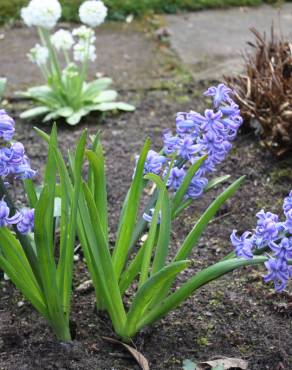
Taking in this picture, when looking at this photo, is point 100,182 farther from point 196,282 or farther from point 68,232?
point 196,282

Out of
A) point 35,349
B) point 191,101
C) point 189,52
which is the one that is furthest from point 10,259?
point 189,52

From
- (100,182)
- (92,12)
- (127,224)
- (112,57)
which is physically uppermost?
(100,182)

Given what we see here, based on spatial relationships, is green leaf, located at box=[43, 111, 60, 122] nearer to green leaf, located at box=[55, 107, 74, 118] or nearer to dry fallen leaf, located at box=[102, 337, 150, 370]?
green leaf, located at box=[55, 107, 74, 118]

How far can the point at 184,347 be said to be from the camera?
2283mm

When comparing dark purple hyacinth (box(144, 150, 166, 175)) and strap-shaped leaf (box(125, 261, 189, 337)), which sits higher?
dark purple hyacinth (box(144, 150, 166, 175))

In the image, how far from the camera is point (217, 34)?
4.93m

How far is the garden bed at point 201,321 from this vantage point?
7.26 feet

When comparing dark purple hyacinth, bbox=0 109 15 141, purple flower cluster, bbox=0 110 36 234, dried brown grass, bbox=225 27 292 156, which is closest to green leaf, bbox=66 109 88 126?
dried brown grass, bbox=225 27 292 156

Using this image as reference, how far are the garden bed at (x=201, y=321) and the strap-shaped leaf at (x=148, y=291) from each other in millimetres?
114

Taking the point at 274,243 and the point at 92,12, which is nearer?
the point at 274,243

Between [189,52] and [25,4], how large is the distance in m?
1.29

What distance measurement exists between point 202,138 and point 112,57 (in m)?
2.71

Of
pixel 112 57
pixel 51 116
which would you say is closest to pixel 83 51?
pixel 51 116

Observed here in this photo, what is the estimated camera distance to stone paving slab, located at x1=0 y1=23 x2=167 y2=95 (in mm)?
4359
